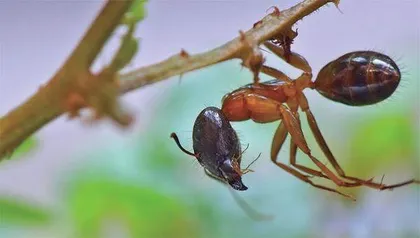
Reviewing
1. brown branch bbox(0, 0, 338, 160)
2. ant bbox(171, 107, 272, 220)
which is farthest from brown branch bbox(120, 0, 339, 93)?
ant bbox(171, 107, 272, 220)

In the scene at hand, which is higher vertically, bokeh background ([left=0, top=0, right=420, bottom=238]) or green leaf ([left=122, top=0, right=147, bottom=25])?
bokeh background ([left=0, top=0, right=420, bottom=238])

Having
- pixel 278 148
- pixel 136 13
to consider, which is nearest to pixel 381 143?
pixel 278 148

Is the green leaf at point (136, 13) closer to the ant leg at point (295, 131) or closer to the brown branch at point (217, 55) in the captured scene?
the brown branch at point (217, 55)

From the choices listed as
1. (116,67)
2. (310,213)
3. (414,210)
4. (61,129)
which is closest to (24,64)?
(61,129)

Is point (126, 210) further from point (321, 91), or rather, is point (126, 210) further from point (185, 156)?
point (321, 91)

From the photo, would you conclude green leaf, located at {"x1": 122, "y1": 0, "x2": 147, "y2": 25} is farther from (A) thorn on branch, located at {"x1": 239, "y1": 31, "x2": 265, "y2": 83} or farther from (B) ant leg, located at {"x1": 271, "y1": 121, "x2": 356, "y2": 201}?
(B) ant leg, located at {"x1": 271, "y1": 121, "x2": 356, "y2": 201}

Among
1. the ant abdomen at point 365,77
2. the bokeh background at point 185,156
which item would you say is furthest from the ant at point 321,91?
the bokeh background at point 185,156
